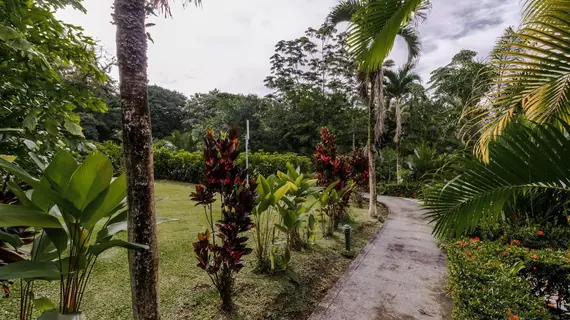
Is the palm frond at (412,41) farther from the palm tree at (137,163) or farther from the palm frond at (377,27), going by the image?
the palm tree at (137,163)

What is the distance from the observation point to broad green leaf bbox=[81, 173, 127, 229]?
4.11ft

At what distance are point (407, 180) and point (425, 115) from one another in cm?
604

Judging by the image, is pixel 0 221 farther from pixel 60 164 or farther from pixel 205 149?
pixel 205 149

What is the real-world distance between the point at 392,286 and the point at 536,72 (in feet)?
9.62

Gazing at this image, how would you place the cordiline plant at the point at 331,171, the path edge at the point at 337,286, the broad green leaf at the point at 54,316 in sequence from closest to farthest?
the broad green leaf at the point at 54,316 → the path edge at the point at 337,286 → the cordiline plant at the point at 331,171

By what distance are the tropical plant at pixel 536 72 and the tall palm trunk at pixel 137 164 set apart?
2214mm

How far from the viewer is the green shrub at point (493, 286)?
210 centimetres

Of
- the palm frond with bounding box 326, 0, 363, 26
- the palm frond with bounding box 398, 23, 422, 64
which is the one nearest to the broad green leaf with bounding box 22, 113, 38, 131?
the palm frond with bounding box 326, 0, 363, 26

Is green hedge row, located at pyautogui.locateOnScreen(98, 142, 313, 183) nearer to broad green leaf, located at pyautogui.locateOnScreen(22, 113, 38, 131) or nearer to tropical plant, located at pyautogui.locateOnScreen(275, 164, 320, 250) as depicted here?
tropical plant, located at pyautogui.locateOnScreen(275, 164, 320, 250)

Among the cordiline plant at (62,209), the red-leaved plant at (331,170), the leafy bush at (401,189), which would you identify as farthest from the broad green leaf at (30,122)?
the leafy bush at (401,189)

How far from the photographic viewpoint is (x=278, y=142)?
2064 cm

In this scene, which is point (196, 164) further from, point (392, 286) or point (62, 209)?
point (62, 209)

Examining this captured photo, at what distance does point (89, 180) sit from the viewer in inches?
48.1

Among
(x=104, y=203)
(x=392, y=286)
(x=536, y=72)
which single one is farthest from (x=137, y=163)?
(x=392, y=286)
